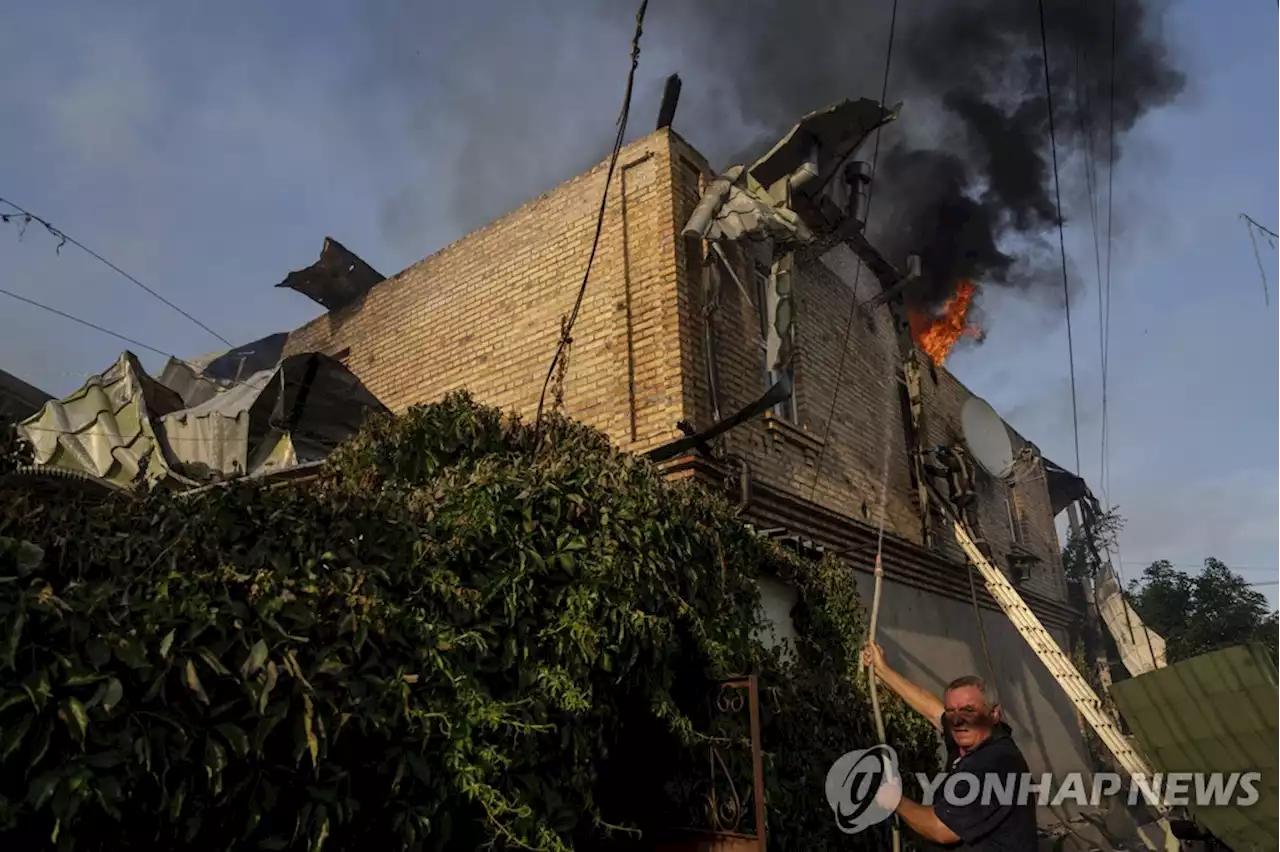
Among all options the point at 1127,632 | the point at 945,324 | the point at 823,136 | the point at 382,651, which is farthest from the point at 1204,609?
the point at 382,651

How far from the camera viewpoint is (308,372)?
880 centimetres

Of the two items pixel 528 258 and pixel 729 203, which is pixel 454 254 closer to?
pixel 528 258

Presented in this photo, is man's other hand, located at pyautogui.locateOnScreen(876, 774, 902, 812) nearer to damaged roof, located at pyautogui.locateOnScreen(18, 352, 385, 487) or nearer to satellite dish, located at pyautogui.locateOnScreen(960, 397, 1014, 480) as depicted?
damaged roof, located at pyautogui.locateOnScreen(18, 352, 385, 487)

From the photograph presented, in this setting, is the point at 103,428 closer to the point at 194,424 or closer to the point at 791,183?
the point at 194,424

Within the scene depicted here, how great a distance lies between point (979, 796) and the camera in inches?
133

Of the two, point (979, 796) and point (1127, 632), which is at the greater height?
point (1127, 632)

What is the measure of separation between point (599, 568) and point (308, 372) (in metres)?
5.75

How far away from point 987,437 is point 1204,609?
24.0m

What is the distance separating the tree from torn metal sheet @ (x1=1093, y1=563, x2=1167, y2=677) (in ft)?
42.0

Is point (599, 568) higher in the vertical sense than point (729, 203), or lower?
lower

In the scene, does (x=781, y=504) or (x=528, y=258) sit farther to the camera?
(x=528, y=258)

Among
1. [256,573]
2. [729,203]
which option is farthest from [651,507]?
[729,203]

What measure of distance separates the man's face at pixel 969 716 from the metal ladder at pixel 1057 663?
274 inches

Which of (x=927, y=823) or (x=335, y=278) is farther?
(x=335, y=278)
